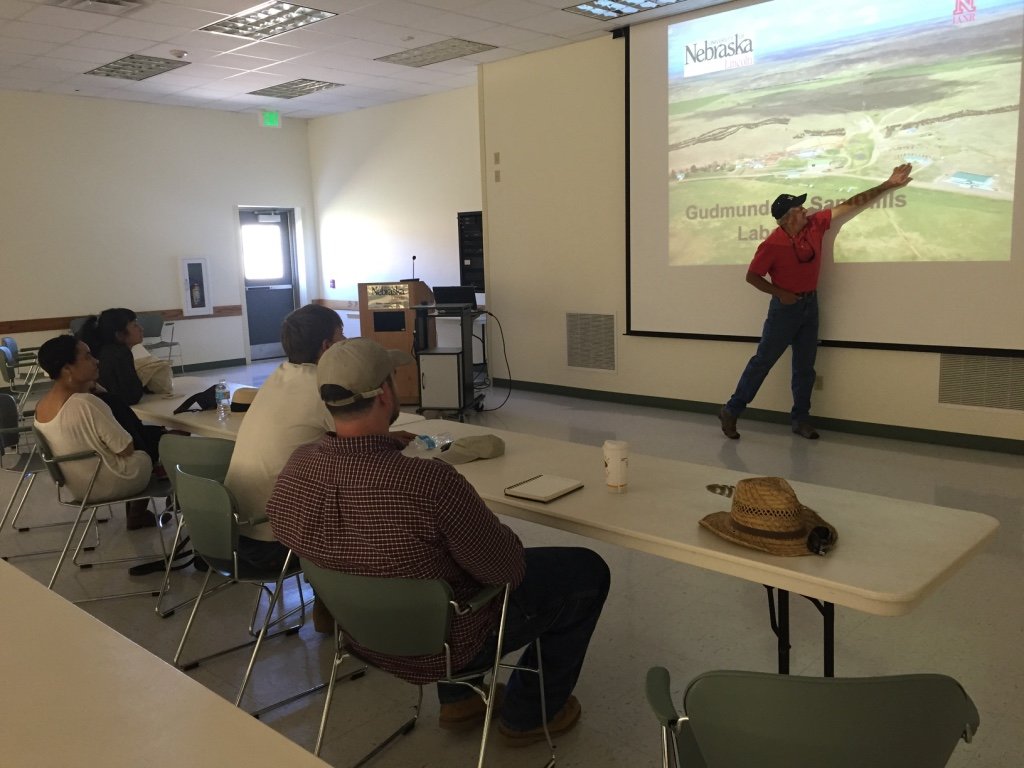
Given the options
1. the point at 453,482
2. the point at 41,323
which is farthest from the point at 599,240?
the point at 41,323

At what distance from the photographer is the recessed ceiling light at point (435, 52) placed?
7172 millimetres

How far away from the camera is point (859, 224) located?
5.55m

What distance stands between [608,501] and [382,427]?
0.69m

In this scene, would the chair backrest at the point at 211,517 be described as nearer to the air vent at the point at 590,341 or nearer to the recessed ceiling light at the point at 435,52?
the air vent at the point at 590,341

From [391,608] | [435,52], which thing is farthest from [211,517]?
[435,52]

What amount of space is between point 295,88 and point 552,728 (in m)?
8.26

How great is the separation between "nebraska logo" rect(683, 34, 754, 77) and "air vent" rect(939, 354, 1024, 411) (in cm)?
266

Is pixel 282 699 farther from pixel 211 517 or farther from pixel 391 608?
pixel 391 608

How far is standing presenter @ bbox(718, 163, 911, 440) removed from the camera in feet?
18.0

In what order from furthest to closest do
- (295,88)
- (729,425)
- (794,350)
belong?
(295,88)
(729,425)
(794,350)

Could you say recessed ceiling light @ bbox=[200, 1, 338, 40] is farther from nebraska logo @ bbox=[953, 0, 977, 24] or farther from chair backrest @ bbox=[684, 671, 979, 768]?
chair backrest @ bbox=[684, 671, 979, 768]

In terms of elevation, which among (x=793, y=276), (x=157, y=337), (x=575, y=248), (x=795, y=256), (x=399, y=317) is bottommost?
(x=157, y=337)

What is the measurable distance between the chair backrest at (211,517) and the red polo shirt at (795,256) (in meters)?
4.20

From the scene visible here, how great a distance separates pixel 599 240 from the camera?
7227mm
